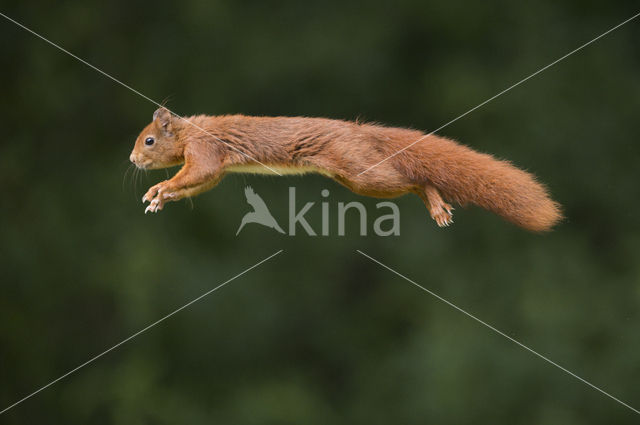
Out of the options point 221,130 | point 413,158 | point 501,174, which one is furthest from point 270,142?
point 501,174

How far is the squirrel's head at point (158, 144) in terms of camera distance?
0.79 m

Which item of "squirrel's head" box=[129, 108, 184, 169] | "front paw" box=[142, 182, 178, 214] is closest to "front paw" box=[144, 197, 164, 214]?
"front paw" box=[142, 182, 178, 214]

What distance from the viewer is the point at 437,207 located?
0.81 m

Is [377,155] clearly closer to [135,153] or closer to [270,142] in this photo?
[270,142]

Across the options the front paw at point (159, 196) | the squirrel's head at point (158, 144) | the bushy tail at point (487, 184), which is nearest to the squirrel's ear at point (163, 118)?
the squirrel's head at point (158, 144)

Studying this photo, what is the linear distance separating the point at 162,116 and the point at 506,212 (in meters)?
0.41

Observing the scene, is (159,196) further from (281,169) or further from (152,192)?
(281,169)

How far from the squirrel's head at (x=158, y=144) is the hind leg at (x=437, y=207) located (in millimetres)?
298

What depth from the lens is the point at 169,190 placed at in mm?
720

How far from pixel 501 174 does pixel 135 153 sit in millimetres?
427

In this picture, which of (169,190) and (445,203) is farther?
(445,203)

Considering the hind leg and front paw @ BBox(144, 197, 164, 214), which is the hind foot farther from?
front paw @ BBox(144, 197, 164, 214)

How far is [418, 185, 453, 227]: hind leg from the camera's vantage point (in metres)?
0.80

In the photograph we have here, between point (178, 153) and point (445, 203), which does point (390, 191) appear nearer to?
point (445, 203)
